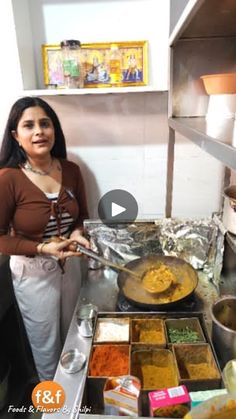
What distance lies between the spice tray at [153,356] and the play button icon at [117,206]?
2.12ft

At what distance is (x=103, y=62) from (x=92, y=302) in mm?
925

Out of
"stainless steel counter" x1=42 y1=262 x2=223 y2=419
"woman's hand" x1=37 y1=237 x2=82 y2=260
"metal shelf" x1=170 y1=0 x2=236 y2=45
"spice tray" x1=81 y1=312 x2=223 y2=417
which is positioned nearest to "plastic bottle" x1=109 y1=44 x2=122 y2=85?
"metal shelf" x1=170 y1=0 x2=236 y2=45

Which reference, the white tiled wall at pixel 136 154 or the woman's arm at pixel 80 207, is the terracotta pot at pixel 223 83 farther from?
the woman's arm at pixel 80 207

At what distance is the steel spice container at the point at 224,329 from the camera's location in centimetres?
72

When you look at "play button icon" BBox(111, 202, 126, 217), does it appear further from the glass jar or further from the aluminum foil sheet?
the glass jar

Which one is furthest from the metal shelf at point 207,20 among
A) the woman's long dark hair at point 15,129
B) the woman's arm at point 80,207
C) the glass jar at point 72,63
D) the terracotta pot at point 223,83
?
the woman's arm at point 80,207

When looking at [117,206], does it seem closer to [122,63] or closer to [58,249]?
[58,249]

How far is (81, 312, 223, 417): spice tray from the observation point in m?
0.70

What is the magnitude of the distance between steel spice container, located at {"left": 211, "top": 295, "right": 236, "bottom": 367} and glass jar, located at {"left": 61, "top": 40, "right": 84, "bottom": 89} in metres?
0.92

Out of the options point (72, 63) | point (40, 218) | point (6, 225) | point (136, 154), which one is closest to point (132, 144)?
point (136, 154)

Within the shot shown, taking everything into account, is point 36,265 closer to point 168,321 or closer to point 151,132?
point 168,321

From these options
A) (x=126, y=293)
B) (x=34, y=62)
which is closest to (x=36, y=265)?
(x=126, y=293)

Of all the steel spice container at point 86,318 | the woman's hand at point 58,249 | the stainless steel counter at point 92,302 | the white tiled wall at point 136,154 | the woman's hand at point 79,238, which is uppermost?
the white tiled wall at point 136,154

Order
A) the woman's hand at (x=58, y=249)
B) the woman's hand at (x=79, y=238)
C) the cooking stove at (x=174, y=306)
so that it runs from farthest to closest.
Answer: the woman's hand at (x=79, y=238)
the woman's hand at (x=58, y=249)
the cooking stove at (x=174, y=306)
